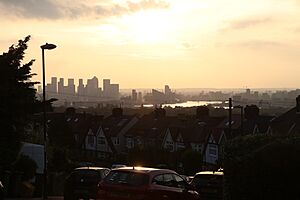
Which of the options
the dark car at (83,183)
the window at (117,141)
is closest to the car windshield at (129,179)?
the dark car at (83,183)

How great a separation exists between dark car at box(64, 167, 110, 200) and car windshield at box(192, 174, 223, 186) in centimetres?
366

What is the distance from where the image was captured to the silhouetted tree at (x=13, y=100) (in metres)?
21.1

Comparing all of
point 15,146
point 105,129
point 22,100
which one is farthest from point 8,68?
point 105,129

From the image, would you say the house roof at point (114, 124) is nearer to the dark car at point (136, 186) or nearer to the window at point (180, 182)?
the window at point (180, 182)

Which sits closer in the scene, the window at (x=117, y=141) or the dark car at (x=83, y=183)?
the dark car at (x=83, y=183)

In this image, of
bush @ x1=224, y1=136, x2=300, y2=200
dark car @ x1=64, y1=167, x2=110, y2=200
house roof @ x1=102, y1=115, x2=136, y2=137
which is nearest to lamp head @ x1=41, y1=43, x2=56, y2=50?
dark car @ x1=64, y1=167, x2=110, y2=200

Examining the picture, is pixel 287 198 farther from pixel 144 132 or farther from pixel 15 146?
pixel 144 132

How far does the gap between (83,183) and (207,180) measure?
4795 mm

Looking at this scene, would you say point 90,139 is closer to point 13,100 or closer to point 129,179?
A: point 13,100

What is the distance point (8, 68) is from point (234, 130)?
158 ft

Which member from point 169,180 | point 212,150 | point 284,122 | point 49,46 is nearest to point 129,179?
point 169,180

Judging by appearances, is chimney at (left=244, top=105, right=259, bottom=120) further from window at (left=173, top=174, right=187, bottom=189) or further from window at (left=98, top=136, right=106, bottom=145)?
window at (left=173, top=174, right=187, bottom=189)

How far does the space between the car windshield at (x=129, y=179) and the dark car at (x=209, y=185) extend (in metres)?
6.71

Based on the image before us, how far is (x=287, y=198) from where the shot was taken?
12617mm
